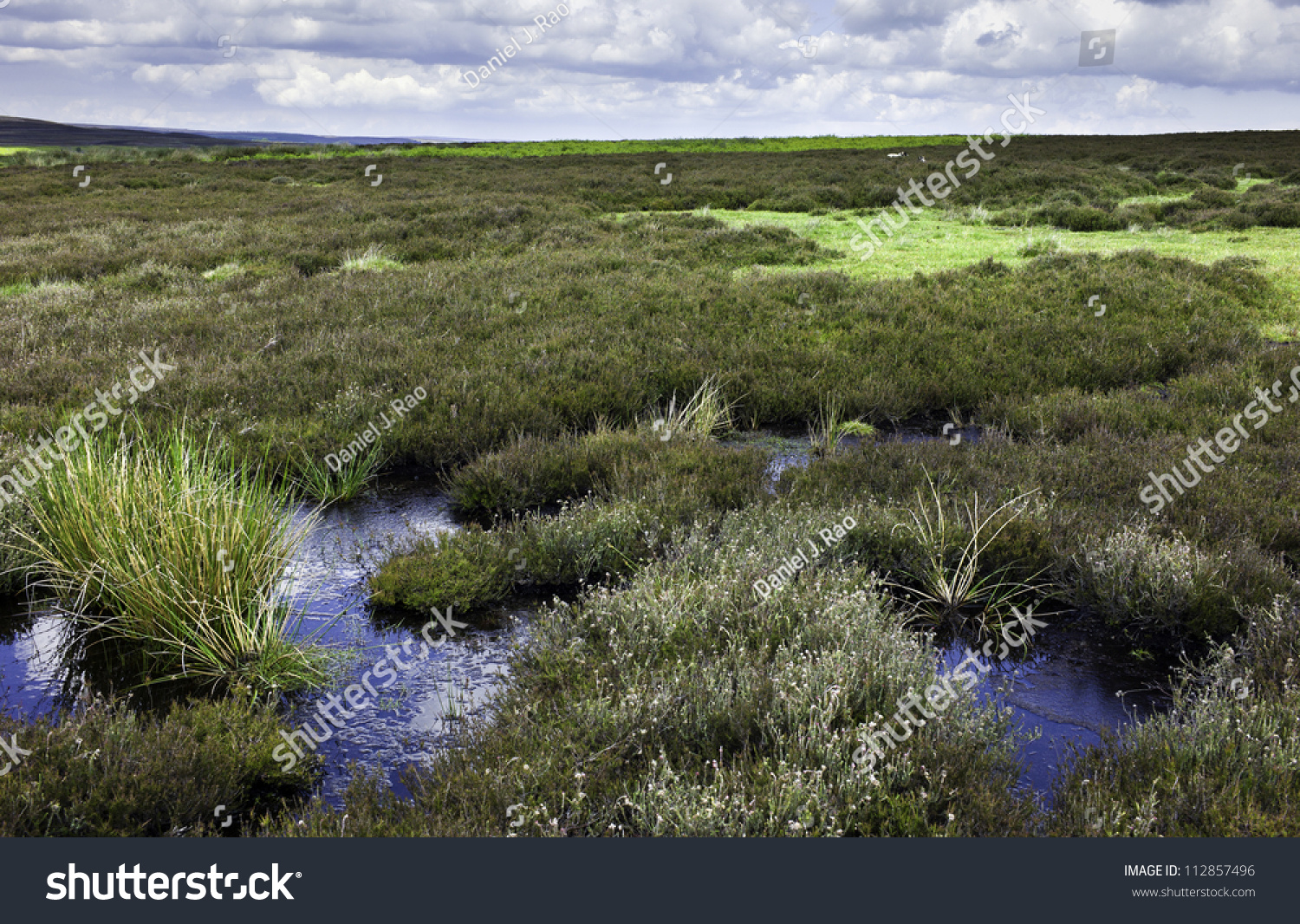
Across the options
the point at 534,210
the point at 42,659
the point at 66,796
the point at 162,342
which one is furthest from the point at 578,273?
the point at 66,796

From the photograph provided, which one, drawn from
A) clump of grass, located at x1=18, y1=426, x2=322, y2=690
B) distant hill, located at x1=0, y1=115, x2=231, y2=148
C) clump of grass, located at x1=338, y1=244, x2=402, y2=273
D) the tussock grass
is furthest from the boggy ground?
distant hill, located at x1=0, y1=115, x2=231, y2=148

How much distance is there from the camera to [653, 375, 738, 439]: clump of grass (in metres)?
7.05

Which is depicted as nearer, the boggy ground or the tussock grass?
the tussock grass

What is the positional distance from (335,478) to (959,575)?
461 cm

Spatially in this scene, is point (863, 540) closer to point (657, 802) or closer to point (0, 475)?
point (657, 802)

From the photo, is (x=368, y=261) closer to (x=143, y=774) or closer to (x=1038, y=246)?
(x=1038, y=246)

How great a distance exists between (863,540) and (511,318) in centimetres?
652

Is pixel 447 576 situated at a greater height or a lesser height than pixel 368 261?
lesser

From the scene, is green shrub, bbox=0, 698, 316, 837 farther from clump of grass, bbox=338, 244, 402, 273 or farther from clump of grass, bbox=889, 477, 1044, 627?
clump of grass, bbox=338, 244, 402, 273

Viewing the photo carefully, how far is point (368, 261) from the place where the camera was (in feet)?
47.5

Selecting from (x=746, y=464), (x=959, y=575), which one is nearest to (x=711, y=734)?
(x=959, y=575)

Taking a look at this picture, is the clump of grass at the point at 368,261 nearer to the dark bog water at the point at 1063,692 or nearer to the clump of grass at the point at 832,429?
the clump of grass at the point at 832,429

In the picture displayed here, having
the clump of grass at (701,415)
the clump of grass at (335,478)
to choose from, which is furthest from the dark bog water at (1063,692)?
the clump of grass at (335,478)

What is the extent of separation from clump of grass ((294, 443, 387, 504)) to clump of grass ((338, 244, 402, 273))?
8.00m
